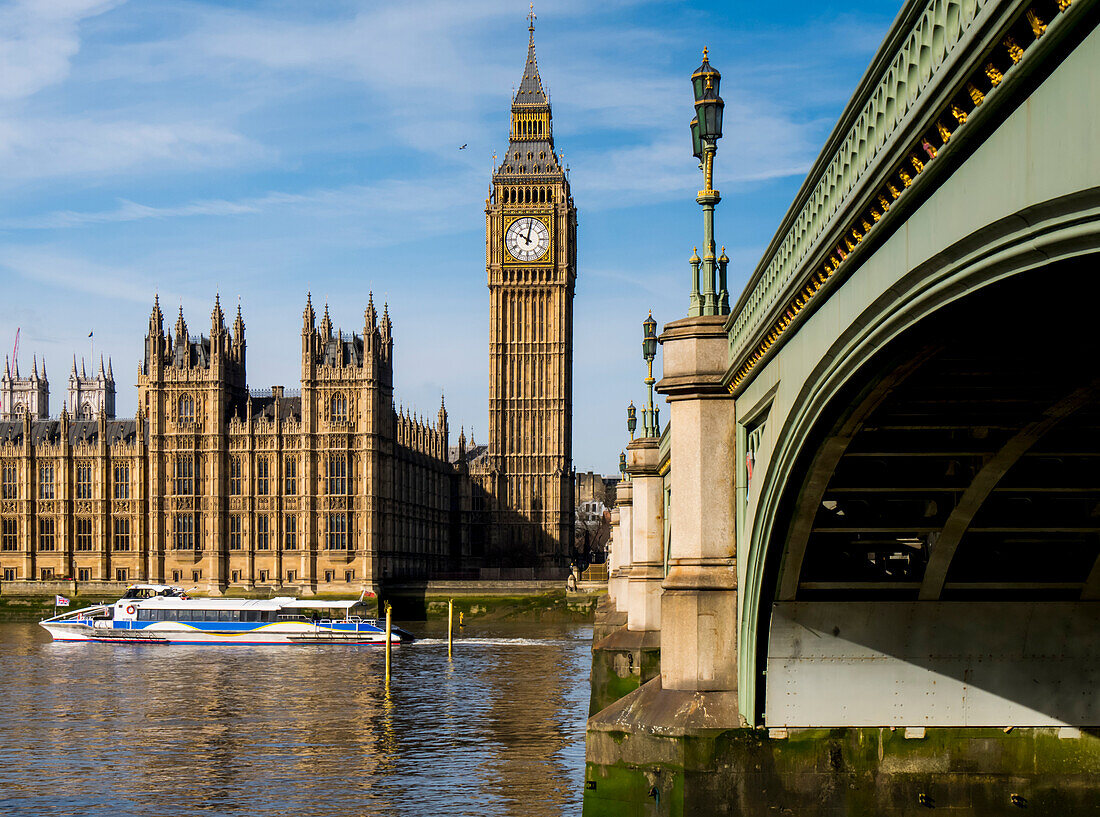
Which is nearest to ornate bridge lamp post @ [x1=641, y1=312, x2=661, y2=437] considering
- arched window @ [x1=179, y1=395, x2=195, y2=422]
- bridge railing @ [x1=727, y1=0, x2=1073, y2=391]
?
bridge railing @ [x1=727, y1=0, x2=1073, y2=391]

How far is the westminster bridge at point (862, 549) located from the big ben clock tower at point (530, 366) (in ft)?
302

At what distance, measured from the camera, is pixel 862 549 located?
16.2 m

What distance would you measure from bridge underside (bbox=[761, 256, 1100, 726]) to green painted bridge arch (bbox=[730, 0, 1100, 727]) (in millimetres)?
28

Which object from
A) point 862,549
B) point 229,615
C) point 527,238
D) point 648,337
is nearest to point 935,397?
point 862,549

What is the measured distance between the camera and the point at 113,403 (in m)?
182

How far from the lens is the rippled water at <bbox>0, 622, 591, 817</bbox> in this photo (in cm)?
2402

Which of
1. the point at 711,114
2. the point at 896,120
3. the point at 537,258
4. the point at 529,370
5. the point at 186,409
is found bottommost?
the point at 896,120

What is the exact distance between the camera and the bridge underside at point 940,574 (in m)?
13.1

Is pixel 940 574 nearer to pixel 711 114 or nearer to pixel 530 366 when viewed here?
pixel 711 114

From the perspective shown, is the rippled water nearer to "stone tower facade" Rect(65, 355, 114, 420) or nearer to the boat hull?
the boat hull

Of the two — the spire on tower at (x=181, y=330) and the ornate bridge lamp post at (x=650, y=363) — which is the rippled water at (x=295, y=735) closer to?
the ornate bridge lamp post at (x=650, y=363)

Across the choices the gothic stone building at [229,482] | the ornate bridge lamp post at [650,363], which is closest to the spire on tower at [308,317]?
the gothic stone building at [229,482]

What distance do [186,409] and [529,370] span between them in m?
28.7

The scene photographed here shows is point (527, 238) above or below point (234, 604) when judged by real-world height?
above
